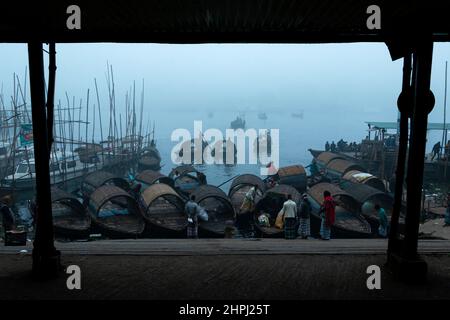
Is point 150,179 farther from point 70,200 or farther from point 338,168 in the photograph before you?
point 338,168

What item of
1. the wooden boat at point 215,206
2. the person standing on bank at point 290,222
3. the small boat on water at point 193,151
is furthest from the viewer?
the small boat on water at point 193,151

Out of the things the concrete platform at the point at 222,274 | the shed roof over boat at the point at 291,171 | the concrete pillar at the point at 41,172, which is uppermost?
the concrete pillar at the point at 41,172

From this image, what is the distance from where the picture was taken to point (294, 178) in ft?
78.5

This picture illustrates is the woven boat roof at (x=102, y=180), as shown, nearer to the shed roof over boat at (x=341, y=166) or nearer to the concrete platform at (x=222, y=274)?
the shed roof over boat at (x=341, y=166)

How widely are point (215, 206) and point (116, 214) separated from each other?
4071mm

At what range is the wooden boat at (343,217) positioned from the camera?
48.4ft

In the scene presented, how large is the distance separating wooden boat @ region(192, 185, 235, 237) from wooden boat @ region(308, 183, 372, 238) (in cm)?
337

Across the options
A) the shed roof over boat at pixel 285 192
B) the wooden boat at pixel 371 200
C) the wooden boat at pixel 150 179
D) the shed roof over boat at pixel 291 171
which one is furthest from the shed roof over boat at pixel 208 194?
the shed roof over boat at pixel 291 171

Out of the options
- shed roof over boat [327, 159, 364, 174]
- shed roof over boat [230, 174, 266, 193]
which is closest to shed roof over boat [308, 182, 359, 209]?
shed roof over boat [230, 174, 266, 193]

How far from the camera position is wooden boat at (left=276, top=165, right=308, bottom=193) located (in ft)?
78.5

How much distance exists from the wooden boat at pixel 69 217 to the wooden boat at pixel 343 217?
8.85m

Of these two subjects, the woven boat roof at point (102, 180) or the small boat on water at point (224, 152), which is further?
→ the small boat on water at point (224, 152)
